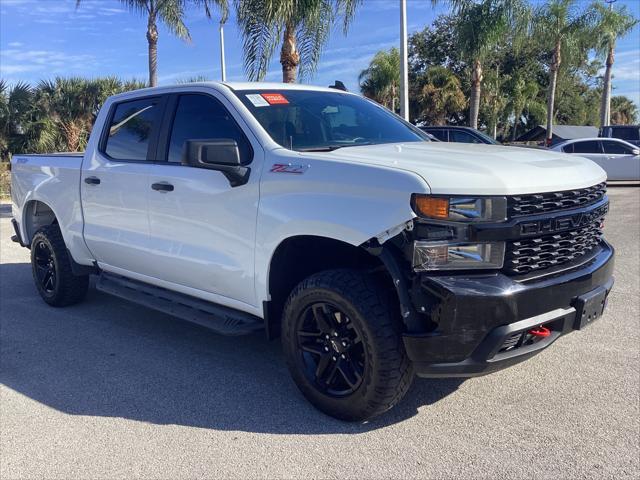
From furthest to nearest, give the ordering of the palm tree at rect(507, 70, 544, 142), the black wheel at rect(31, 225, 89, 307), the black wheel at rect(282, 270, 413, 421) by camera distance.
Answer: the palm tree at rect(507, 70, 544, 142), the black wheel at rect(31, 225, 89, 307), the black wheel at rect(282, 270, 413, 421)

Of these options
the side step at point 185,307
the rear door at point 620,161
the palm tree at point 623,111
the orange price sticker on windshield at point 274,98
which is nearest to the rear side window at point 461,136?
the rear door at point 620,161

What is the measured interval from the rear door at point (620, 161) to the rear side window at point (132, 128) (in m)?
16.9

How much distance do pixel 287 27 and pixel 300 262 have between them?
10000mm

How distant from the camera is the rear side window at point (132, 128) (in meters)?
4.86

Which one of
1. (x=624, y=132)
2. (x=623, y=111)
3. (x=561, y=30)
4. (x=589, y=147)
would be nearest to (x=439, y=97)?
(x=561, y=30)

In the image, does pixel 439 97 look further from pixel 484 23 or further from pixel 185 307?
pixel 185 307

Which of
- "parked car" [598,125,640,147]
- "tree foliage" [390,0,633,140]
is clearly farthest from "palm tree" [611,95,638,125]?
"parked car" [598,125,640,147]

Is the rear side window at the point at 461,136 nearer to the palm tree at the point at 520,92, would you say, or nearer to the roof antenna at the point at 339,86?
the roof antenna at the point at 339,86

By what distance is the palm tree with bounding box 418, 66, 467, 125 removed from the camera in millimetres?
37469

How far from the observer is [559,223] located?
129 inches

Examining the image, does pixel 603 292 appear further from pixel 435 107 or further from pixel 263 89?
pixel 435 107

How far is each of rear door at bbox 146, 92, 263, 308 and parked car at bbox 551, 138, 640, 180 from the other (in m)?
16.1

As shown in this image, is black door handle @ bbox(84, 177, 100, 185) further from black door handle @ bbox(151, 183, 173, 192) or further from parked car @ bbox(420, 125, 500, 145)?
parked car @ bbox(420, 125, 500, 145)

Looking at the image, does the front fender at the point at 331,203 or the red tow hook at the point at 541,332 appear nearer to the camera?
the front fender at the point at 331,203
